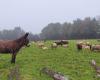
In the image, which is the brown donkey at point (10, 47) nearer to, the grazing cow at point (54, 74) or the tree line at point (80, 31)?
the grazing cow at point (54, 74)

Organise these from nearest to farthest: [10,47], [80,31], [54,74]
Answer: [54,74], [10,47], [80,31]

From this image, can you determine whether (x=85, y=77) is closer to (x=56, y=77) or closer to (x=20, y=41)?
(x=56, y=77)

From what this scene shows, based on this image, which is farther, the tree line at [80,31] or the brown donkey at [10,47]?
the tree line at [80,31]

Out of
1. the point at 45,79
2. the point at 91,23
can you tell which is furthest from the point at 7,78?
the point at 91,23

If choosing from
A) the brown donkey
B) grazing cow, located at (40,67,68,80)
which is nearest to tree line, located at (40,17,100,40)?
the brown donkey

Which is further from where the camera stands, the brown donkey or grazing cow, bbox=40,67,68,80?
the brown donkey

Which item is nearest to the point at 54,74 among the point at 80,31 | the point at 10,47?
the point at 10,47

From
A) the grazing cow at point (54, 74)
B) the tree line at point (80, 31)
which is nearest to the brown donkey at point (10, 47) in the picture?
the grazing cow at point (54, 74)

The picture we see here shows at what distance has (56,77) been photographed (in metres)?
22.1

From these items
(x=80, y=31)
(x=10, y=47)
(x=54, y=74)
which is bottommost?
(x=54, y=74)

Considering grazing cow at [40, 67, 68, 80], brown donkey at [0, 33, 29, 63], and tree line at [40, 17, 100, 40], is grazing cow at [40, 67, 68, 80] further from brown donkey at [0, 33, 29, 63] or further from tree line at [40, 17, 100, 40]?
tree line at [40, 17, 100, 40]

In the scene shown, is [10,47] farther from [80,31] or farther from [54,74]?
[80,31]

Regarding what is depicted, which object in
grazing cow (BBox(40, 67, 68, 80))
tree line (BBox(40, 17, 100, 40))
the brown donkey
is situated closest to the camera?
grazing cow (BBox(40, 67, 68, 80))

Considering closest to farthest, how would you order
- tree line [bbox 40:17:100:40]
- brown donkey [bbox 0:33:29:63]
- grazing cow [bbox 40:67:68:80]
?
grazing cow [bbox 40:67:68:80] < brown donkey [bbox 0:33:29:63] < tree line [bbox 40:17:100:40]
